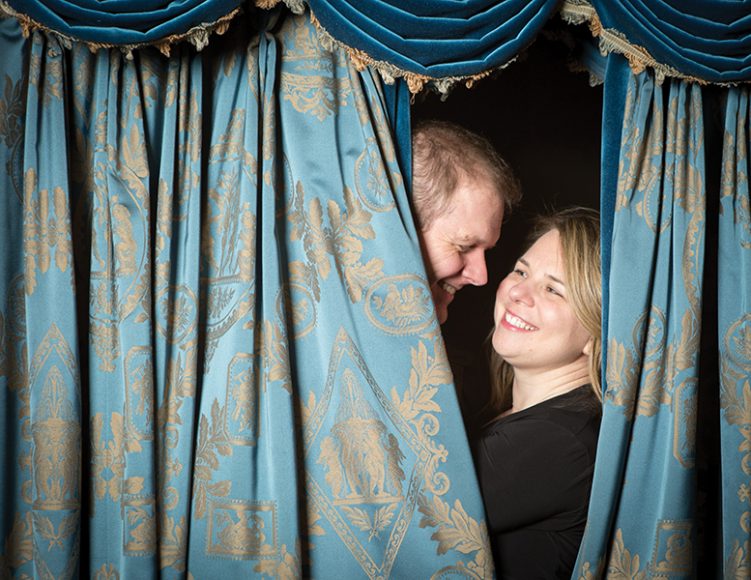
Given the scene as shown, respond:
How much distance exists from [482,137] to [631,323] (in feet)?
2.17

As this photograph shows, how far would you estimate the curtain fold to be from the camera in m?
2.02

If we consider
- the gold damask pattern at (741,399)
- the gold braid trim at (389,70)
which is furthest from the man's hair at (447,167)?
the gold damask pattern at (741,399)

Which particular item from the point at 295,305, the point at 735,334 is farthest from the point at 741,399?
the point at 295,305

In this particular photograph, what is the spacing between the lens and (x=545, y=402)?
7.08 feet

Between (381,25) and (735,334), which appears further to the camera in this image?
(735,334)

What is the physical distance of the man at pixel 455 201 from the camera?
2.11 metres

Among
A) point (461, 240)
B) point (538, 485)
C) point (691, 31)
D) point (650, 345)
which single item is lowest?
point (538, 485)

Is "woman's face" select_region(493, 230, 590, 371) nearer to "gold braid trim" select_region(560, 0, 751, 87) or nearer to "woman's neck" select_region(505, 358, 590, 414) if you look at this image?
"woman's neck" select_region(505, 358, 590, 414)

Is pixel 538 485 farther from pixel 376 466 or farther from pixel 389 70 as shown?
pixel 389 70

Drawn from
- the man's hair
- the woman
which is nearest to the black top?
the woman

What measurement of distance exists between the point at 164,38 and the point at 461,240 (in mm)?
912

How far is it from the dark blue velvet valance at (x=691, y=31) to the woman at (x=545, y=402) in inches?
19.3

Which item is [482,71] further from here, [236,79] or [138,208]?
[138,208]

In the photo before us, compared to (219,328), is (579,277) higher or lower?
higher
